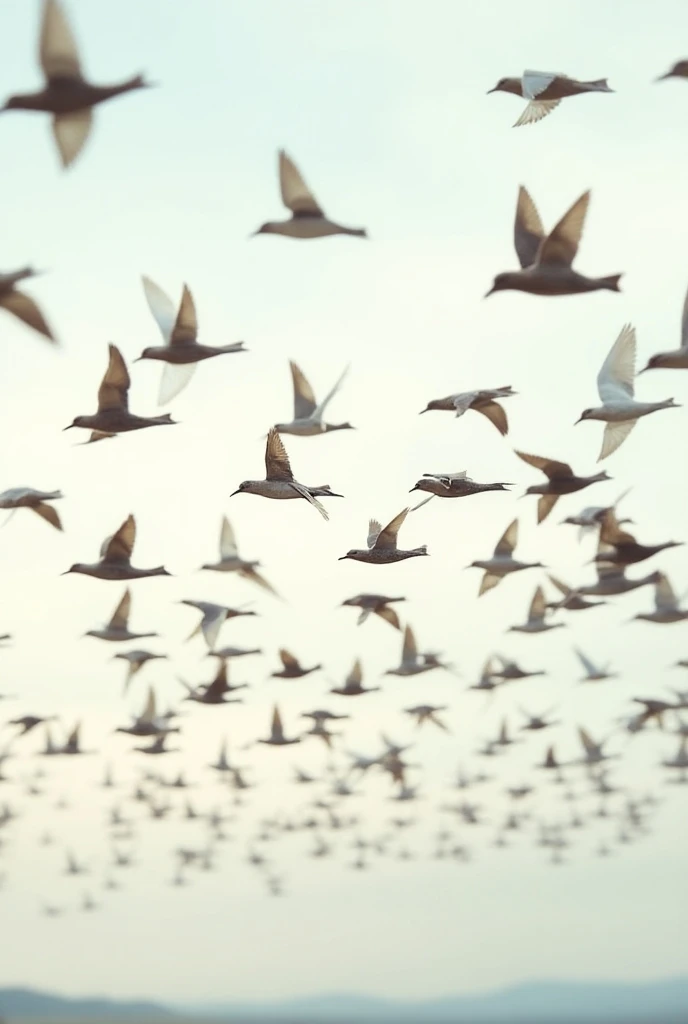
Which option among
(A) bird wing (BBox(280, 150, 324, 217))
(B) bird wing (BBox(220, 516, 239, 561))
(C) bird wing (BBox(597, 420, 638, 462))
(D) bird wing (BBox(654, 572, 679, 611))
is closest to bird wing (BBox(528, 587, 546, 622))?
(D) bird wing (BBox(654, 572, 679, 611))

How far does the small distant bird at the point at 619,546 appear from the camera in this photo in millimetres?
23391

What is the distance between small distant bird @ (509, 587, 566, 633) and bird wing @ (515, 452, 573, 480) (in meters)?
10.7

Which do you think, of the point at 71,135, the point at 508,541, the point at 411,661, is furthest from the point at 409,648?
the point at 71,135

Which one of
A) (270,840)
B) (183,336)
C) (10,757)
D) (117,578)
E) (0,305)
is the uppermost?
(183,336)

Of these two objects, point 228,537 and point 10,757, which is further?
point 10,757

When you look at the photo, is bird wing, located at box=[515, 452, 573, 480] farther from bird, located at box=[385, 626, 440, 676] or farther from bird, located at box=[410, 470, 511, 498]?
bird, located at box=[385, 626, 440, 676]

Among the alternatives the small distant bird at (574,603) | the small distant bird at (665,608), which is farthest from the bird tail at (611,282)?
the small distant bird at (665,608)

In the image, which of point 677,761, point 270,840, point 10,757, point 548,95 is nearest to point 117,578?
point 548,95

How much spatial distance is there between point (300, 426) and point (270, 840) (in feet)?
160

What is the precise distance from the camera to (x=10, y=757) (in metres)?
49.1

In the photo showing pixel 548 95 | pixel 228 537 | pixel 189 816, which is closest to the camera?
pixel 548 95

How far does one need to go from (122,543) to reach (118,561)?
0.38m

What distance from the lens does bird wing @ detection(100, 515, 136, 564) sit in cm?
2733

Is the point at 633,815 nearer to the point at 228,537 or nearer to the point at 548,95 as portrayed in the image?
the point at 228,537
